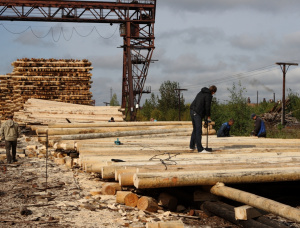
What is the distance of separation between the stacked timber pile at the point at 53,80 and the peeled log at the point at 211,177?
59.6ft

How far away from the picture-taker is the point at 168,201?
248 inches

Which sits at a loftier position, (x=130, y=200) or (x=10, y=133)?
(x=10, y=133)

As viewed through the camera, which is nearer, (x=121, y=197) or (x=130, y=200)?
(x=130, y=200)

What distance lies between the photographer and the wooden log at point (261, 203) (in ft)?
15.0

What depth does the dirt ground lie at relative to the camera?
5492 millimetres

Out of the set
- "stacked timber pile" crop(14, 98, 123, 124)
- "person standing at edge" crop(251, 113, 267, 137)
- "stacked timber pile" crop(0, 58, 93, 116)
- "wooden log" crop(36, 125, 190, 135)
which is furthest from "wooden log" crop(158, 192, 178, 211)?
"stacked timber pile" crop(0, 58, 93, 116)

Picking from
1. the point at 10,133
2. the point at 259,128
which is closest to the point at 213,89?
the point at 259,128

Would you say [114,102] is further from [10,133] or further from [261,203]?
[261,203]

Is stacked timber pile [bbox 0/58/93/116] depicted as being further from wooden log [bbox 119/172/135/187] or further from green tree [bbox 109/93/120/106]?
green tree [bbox 109/93/120/106]

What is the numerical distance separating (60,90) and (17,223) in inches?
753

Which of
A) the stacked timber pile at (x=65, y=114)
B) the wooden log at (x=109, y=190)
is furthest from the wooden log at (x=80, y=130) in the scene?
the wooden log at (x=109, y=190)

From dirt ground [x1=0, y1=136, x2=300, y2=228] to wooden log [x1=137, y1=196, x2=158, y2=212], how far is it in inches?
2.9

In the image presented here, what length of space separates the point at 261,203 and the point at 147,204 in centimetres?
175

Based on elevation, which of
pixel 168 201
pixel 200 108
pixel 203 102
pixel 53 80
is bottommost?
pixel 168 201
